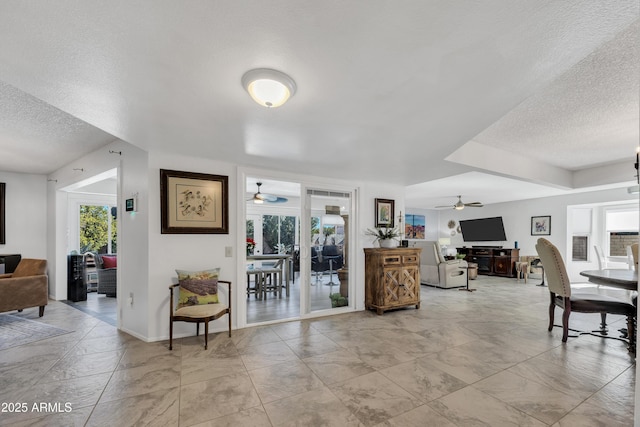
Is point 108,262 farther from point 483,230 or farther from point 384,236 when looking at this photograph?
point 483,230

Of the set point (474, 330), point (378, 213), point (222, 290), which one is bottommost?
point (474, 330)

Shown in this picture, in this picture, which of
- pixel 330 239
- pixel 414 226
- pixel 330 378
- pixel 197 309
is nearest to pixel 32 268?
pixel 197 309

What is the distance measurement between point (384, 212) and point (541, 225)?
6.14 m

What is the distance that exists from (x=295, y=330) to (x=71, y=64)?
10.9ft

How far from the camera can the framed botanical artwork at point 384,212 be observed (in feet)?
16.3

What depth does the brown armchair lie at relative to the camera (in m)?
4.00

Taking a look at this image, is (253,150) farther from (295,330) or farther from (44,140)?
(44,140)

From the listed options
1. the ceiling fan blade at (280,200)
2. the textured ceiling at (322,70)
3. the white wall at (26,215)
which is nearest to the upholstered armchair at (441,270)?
the ceiling fan blade at (280,200)

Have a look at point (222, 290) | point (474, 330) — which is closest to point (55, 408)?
point (222, 290)

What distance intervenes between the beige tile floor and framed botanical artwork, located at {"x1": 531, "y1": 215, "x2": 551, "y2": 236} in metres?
5.12

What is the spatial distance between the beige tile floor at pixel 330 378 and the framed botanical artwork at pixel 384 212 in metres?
1.77

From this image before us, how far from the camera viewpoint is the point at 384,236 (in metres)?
4.68

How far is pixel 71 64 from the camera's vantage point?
62.2 inches

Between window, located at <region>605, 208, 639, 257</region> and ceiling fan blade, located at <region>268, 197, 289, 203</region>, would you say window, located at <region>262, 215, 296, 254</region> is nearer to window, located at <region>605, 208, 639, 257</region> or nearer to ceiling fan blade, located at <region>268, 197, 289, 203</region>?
ceiling fan blade, located at <region>268, 197, 289, 203</region>
